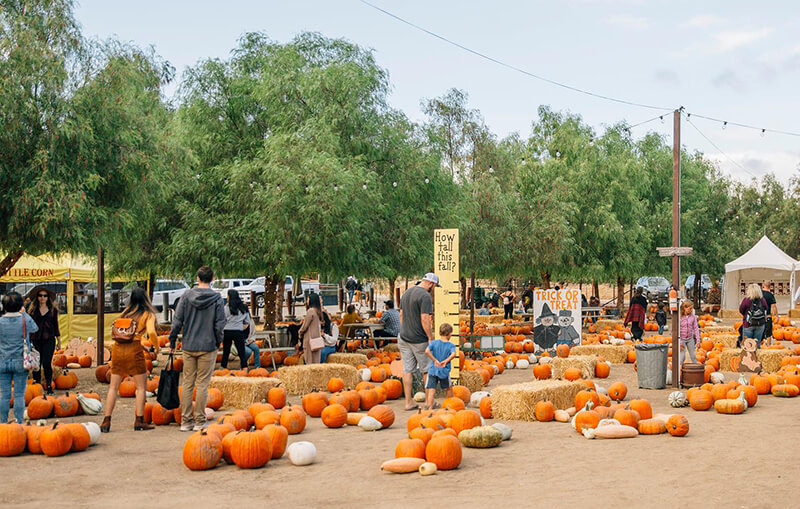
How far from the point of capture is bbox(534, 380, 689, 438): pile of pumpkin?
927cm

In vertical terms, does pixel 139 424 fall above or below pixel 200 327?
below

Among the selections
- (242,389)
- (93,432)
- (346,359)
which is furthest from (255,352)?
(93,432)

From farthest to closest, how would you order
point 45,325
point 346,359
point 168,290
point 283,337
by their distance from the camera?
1. point 168,290
2. point 283,337
3. point 346,359
4. point 45,325

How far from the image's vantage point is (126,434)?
9.74 metres

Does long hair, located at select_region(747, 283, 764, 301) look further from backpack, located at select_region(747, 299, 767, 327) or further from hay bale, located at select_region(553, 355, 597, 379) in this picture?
hay bale, located at select_region(553, 355, 597, 379)

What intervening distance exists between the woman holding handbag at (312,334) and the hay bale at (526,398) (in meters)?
4.78

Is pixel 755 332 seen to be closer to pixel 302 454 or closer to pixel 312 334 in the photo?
pixel 312 334

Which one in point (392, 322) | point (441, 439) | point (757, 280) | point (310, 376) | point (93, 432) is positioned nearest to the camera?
point (441, 439)

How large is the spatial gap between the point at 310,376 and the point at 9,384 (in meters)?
5.06

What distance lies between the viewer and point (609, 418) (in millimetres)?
9766

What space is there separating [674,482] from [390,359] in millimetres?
10170

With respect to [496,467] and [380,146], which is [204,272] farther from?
[380,146]

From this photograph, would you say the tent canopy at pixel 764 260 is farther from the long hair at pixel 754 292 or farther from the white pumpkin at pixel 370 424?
the white pumpkin at pixel 370 424

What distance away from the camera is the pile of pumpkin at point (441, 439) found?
24.8 ft
